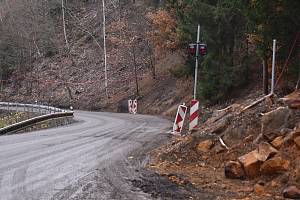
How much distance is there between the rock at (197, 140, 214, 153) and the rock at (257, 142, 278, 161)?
1936 mm

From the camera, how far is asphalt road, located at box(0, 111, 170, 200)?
795cm

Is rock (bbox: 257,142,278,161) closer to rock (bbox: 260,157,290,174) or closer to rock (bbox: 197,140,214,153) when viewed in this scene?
rock (bbox: 260,157,290,174)

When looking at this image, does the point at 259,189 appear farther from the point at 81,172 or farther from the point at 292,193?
the point at 81,172

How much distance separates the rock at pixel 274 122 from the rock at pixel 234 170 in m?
1.02

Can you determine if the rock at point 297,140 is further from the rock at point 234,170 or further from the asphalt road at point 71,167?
the asphalt road at point 71,167

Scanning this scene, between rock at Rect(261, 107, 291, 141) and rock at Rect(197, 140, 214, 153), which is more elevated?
rock at Rect(261, 107, 291, 141)

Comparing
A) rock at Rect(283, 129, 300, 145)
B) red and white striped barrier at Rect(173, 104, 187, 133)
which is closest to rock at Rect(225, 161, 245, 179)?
rock at Rect(283, 129, 300, 145)

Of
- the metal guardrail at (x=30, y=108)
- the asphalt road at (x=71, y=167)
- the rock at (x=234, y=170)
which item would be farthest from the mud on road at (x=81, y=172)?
the metal guardrail at (x=30, y=108)

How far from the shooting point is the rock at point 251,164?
338 inches

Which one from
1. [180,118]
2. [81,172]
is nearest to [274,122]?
[81,172]

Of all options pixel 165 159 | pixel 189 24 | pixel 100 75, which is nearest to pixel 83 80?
pixel 100 75

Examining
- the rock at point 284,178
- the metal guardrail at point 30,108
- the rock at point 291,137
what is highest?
the rock at point 291,137

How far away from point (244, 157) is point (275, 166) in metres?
0.74

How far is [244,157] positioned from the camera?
8922mm
